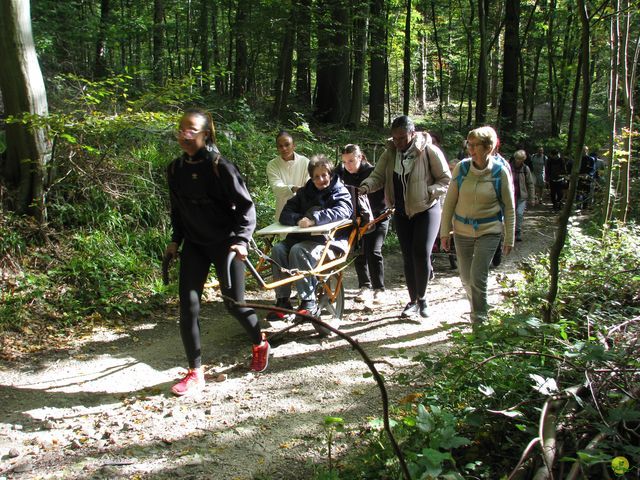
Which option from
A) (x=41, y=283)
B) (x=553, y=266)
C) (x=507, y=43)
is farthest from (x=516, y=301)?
(x=507, y=43)

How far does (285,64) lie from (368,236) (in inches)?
362

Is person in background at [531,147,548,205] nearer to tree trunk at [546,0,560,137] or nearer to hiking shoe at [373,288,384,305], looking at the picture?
tree trunk at [546,0,560,137]

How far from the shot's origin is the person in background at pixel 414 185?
5.91 metres

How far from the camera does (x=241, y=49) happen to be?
750 inches

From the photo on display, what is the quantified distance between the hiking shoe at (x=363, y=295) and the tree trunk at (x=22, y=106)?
14.5 feet

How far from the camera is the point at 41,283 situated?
6410 millimetres

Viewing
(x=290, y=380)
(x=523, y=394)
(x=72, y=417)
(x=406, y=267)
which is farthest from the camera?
(x=406, y=267)

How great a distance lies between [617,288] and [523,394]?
2473 mm

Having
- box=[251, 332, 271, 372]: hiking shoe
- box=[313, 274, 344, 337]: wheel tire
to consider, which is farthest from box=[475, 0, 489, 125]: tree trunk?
box=[251, 332, 271, 372]: hiking shoe

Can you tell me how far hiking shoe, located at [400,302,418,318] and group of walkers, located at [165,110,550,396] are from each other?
14 mm

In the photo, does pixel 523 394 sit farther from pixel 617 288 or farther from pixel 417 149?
pixel 417 149

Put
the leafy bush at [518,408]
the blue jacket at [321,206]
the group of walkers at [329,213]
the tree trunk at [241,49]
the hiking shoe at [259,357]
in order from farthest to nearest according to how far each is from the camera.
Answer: the tree trunk at [241,49], the blue jacket at [321,206], the hiking shoe at [259,357], the group of walkers at [329,213], the leafy bush at [518,408]

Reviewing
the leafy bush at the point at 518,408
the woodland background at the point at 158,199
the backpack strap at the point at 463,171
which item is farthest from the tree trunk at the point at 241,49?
the leafy bush at the point at 518,408

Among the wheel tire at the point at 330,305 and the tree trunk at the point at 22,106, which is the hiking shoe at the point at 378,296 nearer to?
the wheel tire at the point at 330,305
